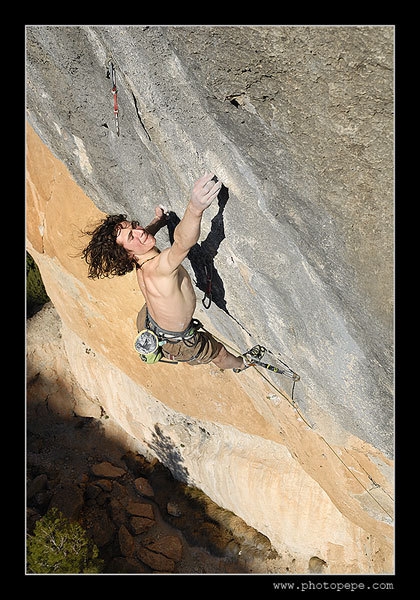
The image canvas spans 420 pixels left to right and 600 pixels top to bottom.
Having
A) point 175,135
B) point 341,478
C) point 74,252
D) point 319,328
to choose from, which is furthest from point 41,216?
point 341,478

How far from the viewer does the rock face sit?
1.96 m

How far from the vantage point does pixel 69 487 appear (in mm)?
7949

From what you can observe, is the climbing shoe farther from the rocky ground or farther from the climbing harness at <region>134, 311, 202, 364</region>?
the rocky ground

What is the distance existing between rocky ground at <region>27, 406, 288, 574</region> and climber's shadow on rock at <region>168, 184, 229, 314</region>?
16.3 ft

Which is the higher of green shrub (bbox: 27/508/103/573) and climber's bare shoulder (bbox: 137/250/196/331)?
climber's bare shoulder (bbox: 137/250/196/331)

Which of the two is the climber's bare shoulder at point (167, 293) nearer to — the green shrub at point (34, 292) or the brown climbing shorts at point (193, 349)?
the brown climbing shorts at point (193, 349)

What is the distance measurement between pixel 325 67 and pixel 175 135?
3.34 ft

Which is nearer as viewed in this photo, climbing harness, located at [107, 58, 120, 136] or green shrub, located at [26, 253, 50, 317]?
climbing harness, located at [107, 58, 120, 136]

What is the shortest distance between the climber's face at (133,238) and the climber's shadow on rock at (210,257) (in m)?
0.43

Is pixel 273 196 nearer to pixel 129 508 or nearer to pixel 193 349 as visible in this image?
pixel 193 349

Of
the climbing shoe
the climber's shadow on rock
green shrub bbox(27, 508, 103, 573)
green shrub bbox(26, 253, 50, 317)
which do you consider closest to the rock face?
the climber's shadow on rock
